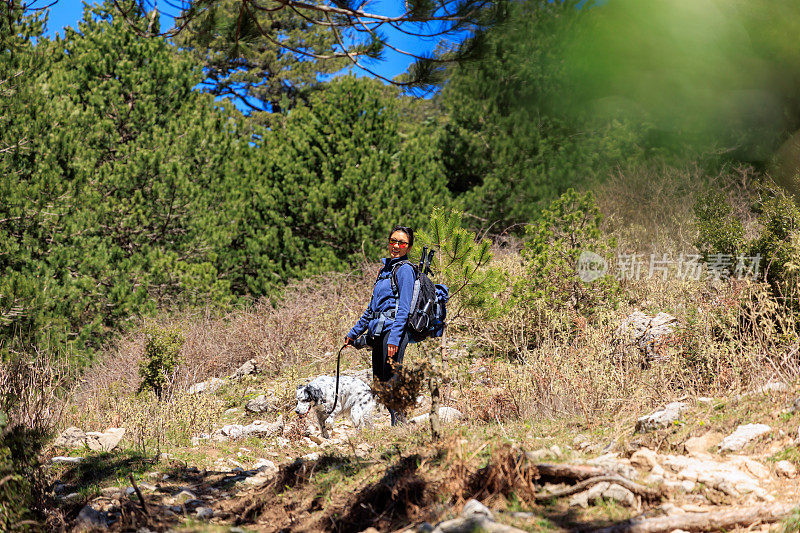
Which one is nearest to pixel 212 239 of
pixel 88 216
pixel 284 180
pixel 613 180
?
pixel 284 180

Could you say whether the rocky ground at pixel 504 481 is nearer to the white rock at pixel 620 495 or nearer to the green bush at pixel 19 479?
the white rock at pixel 620 495

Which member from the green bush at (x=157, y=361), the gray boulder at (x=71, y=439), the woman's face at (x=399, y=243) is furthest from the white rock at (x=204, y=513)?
the green bush at (x=157, y=361)

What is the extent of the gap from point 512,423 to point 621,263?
15.1 feet

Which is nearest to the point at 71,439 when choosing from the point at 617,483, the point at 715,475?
the point at 617,483

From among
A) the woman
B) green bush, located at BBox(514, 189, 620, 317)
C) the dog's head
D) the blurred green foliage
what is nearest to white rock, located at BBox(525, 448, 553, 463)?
the woman

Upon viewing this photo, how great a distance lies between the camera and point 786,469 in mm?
3096

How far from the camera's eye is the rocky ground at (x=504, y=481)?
109 inches

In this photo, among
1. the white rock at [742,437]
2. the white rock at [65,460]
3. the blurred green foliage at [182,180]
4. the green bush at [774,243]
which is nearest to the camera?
the white rock at [742,437]

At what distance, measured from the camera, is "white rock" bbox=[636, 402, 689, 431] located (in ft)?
12.7

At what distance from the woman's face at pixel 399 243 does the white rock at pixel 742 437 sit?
2411 mm

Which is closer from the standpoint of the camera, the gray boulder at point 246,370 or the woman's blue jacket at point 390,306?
the woman's blue jacket at point 390,306

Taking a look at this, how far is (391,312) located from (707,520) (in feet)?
8.72

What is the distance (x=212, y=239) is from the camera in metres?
→ 11.1

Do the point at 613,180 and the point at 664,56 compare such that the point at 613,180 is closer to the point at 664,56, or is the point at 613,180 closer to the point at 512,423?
the point at 664,56
